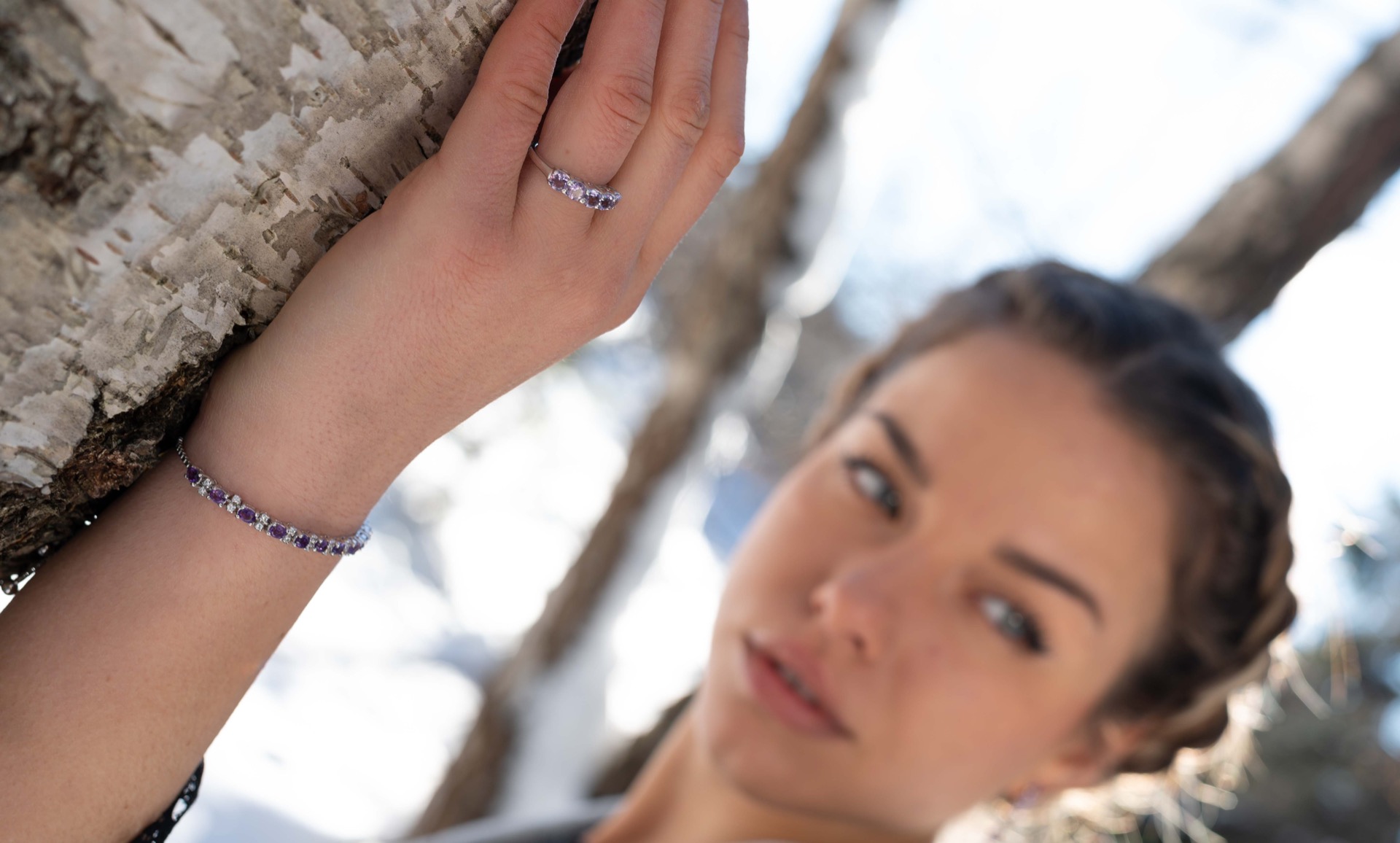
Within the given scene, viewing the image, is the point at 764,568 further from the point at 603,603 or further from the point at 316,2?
the point at 603,603

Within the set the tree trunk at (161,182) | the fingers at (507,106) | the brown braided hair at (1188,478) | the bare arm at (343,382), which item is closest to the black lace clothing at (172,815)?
the bare arm at (343,382)

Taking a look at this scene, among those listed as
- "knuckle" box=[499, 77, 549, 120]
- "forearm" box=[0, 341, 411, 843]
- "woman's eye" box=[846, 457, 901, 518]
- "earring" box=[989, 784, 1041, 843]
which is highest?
"knuckle" box=[499, 77, 549, 120]

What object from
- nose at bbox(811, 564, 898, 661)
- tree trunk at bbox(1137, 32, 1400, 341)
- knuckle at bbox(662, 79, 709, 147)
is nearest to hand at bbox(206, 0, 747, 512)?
knuckle at bbox(662, 79, 709, 147)

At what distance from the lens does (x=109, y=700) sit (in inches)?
23.6

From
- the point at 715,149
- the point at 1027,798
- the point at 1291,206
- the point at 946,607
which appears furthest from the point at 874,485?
the point at 1291,206

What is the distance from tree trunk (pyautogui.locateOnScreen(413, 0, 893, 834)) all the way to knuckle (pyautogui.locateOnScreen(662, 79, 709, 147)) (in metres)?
2.28

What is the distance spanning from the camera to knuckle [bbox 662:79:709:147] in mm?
595

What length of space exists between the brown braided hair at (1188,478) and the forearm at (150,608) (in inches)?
52.8

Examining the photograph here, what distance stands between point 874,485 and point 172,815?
112cm

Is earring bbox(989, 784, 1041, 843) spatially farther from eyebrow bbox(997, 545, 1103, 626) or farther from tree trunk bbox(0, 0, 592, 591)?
tree trunk bbox(0, 0, 592, 591)

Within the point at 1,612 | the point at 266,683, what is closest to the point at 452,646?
the point at 266,683

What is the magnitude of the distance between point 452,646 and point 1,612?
3960mm

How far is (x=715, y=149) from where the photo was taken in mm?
658

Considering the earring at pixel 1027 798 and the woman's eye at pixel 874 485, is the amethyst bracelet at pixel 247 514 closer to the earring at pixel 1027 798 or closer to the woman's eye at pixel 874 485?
the woman's eye at pixel 874 485
